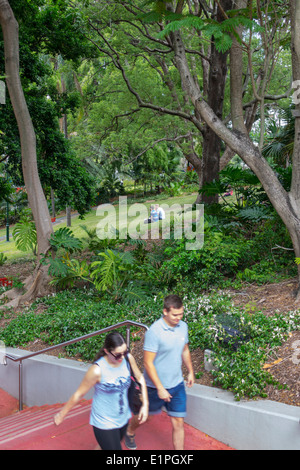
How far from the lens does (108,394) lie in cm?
324

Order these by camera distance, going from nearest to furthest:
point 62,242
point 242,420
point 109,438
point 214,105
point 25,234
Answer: point 109,438, point 242,420, point 62,242, point 25,234, point 214,105

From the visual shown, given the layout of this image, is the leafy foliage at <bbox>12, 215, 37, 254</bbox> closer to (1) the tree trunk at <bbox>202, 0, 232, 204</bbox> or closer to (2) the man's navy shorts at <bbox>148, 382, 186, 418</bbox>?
(1) the tree trunk at <bbox>202, 0, 232, 204</bbox>

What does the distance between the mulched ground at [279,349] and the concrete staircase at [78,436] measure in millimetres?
650

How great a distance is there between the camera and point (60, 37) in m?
11.2

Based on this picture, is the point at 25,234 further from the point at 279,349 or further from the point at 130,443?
the point at 130,443

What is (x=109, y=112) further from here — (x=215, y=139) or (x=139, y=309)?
(x=139, y=309)

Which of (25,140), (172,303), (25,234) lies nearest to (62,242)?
(25,234)

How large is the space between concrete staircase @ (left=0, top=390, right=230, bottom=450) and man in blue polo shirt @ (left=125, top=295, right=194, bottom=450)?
424mm

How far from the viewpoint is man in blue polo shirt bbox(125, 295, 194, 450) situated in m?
3.47

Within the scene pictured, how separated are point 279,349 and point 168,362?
1974 mm

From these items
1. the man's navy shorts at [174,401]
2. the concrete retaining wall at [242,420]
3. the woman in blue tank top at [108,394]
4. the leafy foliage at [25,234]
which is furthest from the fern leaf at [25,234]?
the woman in blue tank top at [108,394]

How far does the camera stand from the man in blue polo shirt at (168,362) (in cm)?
347

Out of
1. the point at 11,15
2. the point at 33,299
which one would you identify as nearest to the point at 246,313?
the point at 33,299

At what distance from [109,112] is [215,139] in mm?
5196
